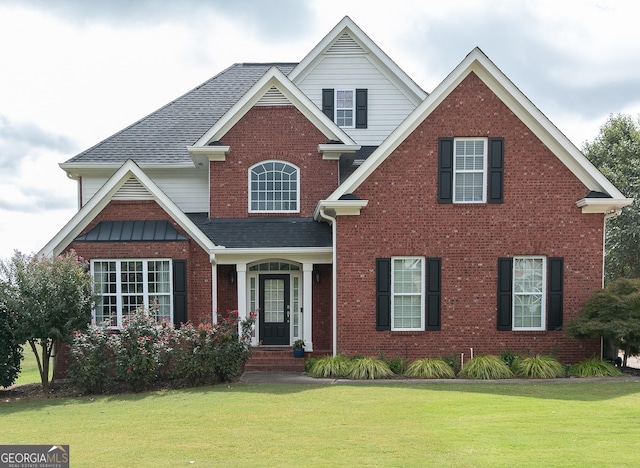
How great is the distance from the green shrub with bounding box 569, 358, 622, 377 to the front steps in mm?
7312

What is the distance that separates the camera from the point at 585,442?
703 centimetres

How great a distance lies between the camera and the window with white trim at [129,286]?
14.1 meters

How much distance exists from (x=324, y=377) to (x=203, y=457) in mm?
6273

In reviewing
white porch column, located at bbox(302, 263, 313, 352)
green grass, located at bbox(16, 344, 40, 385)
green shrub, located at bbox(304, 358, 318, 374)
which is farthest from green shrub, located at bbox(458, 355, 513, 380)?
green grass, located at bbox(16, 344, 40, 385)

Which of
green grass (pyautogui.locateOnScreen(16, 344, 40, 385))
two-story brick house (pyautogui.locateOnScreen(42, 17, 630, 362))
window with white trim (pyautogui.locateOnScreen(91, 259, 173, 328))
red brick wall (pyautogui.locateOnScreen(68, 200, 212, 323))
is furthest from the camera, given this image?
green grass (pyautogui.locateOnScreen(16, 344, 40, 385))

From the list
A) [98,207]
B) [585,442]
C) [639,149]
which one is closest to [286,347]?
[98,207]

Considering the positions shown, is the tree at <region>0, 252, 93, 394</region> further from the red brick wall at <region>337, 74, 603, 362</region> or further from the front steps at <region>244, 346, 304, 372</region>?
the red brick wall at <region>337, 74, 603, 362</region>

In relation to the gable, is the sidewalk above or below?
below

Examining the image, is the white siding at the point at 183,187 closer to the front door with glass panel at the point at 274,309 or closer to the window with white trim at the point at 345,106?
the front door with glass panel at the point at 274,309

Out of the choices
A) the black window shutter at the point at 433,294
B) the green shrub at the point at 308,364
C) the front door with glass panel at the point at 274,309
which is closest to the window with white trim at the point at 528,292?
the black window shutter at the point at 433,294

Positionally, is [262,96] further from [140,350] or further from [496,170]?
[140,350]

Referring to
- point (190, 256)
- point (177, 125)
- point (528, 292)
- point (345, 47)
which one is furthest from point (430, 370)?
point (177, 125)

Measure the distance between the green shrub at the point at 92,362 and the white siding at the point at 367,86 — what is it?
35.7ft

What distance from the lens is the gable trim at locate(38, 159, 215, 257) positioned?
1416 cm
